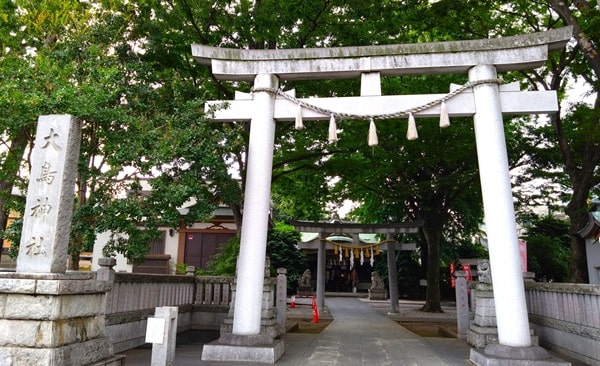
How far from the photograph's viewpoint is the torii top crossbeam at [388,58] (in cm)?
873

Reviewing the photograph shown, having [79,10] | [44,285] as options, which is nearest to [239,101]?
[79,10]

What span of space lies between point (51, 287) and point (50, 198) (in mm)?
1201

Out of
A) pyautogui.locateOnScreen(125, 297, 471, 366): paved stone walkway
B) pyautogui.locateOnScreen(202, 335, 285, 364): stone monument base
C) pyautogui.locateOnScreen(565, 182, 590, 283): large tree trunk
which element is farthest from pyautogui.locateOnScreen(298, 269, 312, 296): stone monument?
Result: pyautogui.locateOnScreen(202, 335, 285, 364): stone monument base

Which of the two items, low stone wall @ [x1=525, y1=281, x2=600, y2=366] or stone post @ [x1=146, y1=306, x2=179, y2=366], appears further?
low stone wall @ [x1=525, y1=281, x2=600, y2=366]

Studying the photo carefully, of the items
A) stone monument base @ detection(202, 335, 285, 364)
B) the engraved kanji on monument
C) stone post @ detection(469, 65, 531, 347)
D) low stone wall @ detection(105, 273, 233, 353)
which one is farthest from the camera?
low stone wall @ detection(105, 273, 233, 353)

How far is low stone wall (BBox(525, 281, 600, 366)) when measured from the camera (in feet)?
27.7

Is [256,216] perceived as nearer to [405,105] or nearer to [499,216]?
[405,105]

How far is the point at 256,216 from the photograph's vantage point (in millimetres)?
8648

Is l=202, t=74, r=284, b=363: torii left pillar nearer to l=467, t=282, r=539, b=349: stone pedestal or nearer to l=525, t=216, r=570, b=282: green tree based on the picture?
l=467, t=282, r=539, b=349: stone pedestal

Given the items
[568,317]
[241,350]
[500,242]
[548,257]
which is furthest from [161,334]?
[548,257]

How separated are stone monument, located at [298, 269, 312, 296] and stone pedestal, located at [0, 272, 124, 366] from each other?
2617 cm

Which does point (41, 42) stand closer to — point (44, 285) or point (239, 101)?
point (239, 101)

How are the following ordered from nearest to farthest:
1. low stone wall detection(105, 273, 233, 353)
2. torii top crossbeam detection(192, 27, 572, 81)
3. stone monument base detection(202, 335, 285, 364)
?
stone monument base detection(202, 335, 285, 364) < torii top crossbeam detection(192, 27, 572, 81) < low stone wall detection(105, 273, 233, 353)

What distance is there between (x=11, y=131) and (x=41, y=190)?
4.41 m
